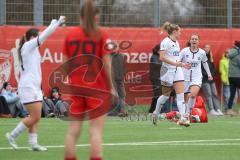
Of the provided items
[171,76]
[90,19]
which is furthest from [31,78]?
[171,76]

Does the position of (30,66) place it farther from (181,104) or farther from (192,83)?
(192,83)

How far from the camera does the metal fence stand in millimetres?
23500

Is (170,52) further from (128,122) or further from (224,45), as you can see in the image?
(224,45)

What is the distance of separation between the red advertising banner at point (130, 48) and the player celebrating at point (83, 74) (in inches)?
525

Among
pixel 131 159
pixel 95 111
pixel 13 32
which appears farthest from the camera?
pixel 13 32

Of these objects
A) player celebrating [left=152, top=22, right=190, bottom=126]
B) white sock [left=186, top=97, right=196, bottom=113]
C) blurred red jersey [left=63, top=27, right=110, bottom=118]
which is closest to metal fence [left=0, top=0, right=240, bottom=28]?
white sock [left=186, top=97, right=196, bottom=113]

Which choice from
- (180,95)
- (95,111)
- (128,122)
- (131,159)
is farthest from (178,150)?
(128,122)

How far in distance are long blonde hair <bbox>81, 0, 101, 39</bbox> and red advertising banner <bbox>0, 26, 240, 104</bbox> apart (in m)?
13.5

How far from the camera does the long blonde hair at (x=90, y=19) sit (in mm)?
9609

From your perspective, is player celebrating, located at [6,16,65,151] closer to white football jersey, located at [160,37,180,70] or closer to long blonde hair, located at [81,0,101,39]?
long blonde hair, located at [81,0,101,39]

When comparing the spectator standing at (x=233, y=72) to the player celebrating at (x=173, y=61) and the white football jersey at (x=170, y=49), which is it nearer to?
the player celebrating at (x=173, y=61)

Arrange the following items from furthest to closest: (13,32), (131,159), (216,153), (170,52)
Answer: (13,32) → (170,52) → (216,153) → (131,159)

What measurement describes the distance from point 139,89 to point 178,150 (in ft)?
40.3

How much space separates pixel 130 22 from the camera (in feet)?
82.0
